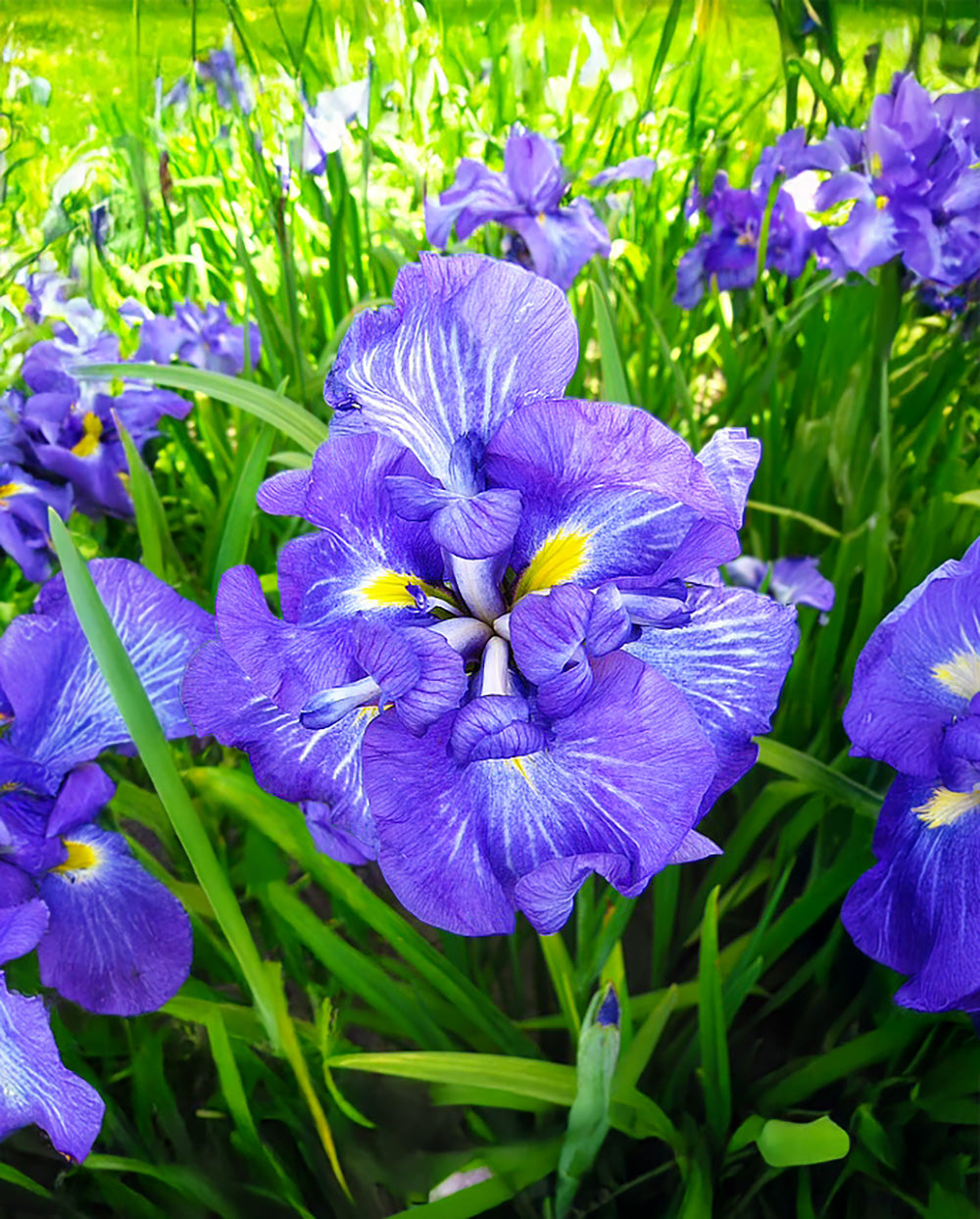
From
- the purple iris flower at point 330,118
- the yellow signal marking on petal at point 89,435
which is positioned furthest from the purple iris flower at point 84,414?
the purple iris flower at point 330,118

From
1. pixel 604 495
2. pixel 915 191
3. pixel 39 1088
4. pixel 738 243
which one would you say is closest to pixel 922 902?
pixel 604 495

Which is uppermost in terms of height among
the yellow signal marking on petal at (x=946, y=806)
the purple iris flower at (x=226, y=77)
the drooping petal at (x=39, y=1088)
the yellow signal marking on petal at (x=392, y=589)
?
the purple iris flower at (x=226, y=77)

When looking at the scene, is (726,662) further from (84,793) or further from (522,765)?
(84,793)

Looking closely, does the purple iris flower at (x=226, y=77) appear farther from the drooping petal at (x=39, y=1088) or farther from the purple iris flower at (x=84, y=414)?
the drooping petal at (x=39, y=1088)

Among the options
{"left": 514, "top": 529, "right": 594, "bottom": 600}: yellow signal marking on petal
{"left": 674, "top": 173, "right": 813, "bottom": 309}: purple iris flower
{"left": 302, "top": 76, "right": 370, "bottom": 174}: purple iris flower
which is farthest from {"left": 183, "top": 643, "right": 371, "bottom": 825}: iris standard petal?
{"left": 674, "top": 173, "right": 813, "bottom": 309}: purple iris flower

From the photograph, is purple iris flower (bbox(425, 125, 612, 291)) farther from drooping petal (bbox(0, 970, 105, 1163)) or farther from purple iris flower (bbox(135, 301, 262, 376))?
drooping petal (bbox(0, 970, 105, 1163))

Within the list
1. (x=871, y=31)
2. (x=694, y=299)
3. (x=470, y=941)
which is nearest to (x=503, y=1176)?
(x=470, y=941)
